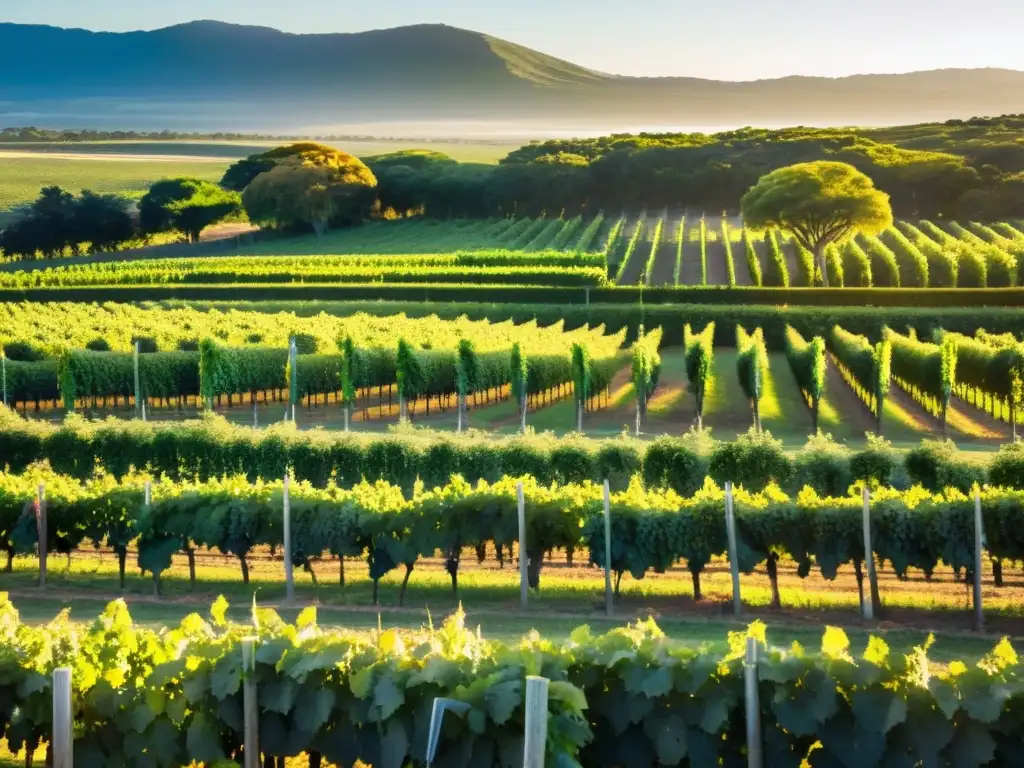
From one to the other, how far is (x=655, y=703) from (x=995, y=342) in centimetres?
4190

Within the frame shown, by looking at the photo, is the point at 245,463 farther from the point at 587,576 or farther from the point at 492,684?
the point at 492,684

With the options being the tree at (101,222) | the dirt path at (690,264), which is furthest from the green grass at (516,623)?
the tree at (101,222)

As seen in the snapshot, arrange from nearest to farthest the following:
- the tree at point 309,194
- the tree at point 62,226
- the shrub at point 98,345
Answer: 1. the shrub at point 98,345
2. the tree at point 62,226
3. the tree at point 309,194

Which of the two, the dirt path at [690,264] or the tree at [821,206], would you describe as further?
the dirt path at [690,264]

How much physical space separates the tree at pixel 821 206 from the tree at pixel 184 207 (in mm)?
53551

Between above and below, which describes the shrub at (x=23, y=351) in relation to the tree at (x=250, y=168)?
below

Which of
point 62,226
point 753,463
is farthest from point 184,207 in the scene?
point 753,463

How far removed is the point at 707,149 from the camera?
138375mm

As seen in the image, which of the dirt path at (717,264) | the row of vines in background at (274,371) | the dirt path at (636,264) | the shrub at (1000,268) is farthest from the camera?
the dirt path at (636,264)

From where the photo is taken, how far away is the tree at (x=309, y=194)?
401 ft

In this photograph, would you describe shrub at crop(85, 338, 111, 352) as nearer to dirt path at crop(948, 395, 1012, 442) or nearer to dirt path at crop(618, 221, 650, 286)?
dirt path at crop(948, 395, 1012, 442)

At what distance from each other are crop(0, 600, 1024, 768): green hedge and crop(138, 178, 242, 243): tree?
111683mm

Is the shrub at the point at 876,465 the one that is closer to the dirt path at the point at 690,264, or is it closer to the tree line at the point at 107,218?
the dirt path at the point at 690,264

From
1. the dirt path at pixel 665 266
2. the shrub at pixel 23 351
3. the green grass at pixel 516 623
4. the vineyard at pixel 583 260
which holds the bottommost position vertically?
the dirt path at pixel 665 266
